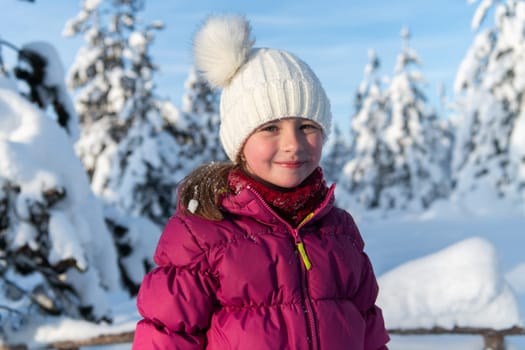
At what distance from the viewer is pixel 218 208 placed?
2.14 meters

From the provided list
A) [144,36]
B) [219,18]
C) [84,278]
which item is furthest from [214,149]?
[219,18]

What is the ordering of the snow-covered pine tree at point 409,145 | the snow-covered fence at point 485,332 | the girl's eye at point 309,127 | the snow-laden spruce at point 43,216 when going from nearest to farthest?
the girl's eye at point 309,127
the snow-covered fence at point 485,332
the snow-laden spruce at point 43,216
the snow-covered pine tree at point 409,145

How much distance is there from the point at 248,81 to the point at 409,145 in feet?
105

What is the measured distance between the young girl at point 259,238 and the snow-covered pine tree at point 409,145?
3138 cm

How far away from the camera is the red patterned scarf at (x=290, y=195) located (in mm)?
2166

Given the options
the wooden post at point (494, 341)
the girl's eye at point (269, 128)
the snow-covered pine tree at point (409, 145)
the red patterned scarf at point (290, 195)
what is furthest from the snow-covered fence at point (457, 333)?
the snow-covered pine tree at point (409, 145)

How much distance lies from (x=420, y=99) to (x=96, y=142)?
20391mm

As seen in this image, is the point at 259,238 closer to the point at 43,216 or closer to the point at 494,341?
the point at 494,341

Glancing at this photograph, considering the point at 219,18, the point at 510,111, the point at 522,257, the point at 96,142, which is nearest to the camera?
the point at 219,18

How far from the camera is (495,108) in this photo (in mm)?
20141

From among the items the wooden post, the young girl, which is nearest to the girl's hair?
the young girl

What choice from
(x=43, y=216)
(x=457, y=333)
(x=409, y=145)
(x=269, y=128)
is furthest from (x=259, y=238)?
(x=409, y=145)

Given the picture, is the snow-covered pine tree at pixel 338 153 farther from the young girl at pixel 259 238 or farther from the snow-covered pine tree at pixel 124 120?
the young girl at pixel 259 238

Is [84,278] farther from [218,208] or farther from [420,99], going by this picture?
[420,99]
